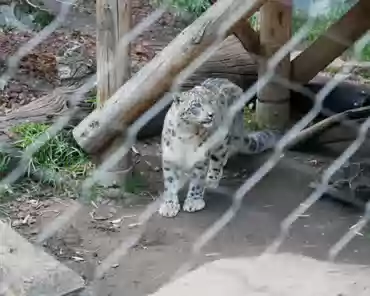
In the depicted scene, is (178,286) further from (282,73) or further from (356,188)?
(282,73)

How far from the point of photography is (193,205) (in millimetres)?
2277

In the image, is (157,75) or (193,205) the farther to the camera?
(193,205)

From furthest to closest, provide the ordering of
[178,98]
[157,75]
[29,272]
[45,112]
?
[45,112] < [178,98] < [157,75] < [29,272]

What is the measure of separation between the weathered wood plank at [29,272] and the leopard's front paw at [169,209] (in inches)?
32.0

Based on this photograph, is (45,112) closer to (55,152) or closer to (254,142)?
(55,152)

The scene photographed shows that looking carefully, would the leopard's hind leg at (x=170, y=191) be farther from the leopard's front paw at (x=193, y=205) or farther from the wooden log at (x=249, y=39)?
the wooden log at (x=249, y=39)

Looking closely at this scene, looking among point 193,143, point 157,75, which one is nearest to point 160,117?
point 193,143

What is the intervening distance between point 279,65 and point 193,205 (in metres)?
0.90

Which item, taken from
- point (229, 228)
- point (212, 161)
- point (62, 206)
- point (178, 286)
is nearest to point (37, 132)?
point (62, 206)

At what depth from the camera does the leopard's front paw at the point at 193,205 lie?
2.27 meters

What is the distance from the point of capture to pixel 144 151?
2.73 meters

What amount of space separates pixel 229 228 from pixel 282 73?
1044 millimetres

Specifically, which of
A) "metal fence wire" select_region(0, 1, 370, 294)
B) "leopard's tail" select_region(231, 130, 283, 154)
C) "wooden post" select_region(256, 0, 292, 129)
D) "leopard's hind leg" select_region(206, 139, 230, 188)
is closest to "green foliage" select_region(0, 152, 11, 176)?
"metal fence wire" select_region(0, 1, 370, 294)

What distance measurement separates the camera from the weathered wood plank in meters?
1.28
